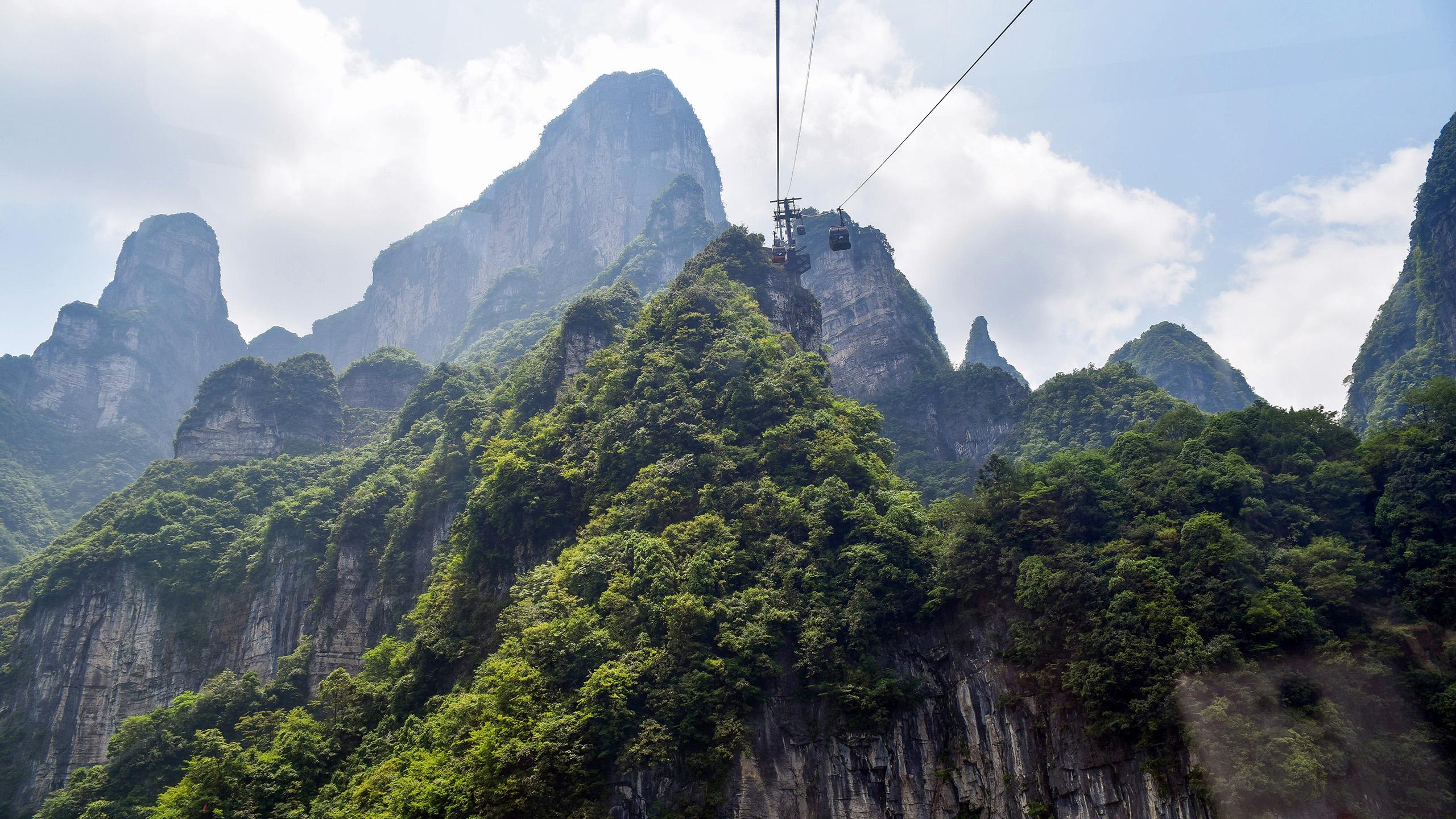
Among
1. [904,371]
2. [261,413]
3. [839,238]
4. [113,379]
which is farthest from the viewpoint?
[113,379]

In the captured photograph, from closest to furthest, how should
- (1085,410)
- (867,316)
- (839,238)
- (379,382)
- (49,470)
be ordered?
(839,238), (1085,410), (867,316), (379,382), (49,470)

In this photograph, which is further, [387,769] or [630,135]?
[630,135]

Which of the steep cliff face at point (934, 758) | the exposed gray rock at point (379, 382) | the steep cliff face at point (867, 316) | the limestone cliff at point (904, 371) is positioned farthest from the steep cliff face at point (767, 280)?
the exposed gray rock at point (379, 382)

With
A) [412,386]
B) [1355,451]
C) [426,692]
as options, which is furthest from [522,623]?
[412,386]

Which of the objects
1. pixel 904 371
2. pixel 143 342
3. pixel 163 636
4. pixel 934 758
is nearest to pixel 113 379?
pixel 143 342

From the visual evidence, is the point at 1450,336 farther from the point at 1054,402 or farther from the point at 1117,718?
the point at 1117,718

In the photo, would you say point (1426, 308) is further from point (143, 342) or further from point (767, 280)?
point (143, 342)

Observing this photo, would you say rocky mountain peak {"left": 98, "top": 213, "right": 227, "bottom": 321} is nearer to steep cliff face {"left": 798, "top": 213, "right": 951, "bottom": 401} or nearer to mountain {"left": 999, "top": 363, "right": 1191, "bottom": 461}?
steep cliff face {"left": 798, "top": 213, "right": 951, "bottom": 401}
